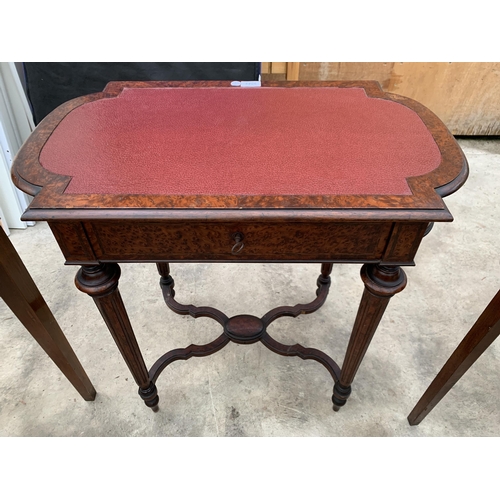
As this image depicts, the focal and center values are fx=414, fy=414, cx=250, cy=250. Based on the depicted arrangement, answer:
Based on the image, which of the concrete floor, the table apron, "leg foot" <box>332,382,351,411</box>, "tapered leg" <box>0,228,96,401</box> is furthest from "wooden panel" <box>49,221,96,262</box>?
"leg foot" <box>332,382,351,411</box>

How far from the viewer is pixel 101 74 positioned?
7.05 feet

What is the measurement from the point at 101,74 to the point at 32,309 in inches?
55.6

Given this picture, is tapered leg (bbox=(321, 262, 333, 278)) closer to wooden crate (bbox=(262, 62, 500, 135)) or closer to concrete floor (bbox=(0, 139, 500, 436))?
concrete floor (bbox=(0, 139, 500, 436))

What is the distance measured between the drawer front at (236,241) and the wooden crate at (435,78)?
2062 millimetres

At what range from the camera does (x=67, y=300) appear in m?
2.01

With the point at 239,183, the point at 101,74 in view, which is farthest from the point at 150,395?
the point at 101,74

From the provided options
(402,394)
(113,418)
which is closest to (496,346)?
(402,394)

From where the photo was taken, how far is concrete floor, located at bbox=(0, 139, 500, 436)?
1569mm

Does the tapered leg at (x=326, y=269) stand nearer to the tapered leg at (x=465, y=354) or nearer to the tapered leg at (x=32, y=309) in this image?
the tapered leg at (x=465, y=354)

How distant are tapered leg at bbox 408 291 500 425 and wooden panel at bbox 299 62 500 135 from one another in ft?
7.15

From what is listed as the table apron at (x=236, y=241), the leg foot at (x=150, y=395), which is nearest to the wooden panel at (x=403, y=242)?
the table apron at (x=236, y=241)

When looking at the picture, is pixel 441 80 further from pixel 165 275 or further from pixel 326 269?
pixel 165 275

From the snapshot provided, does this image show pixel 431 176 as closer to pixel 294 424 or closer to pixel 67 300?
pixel 294 424
